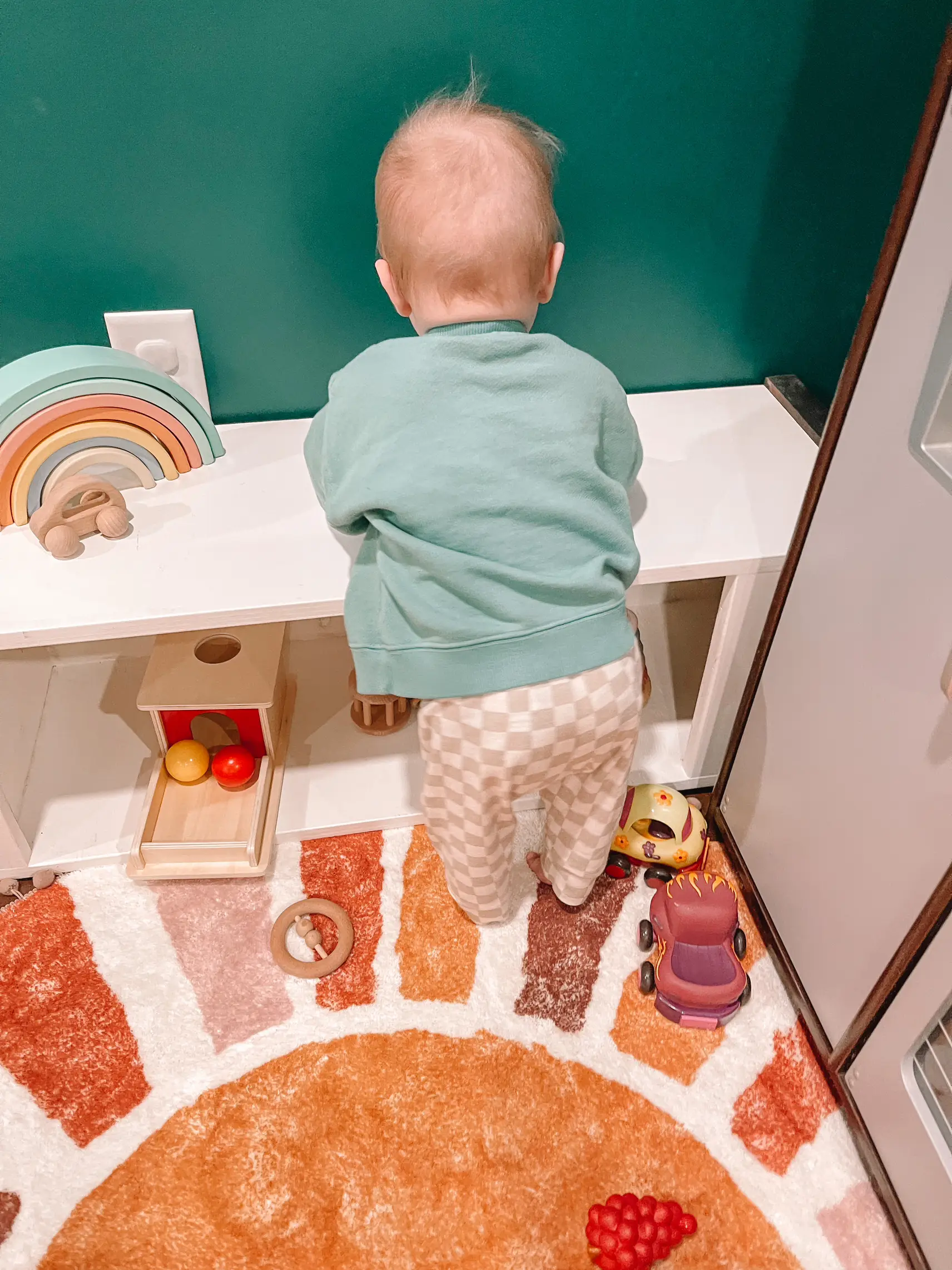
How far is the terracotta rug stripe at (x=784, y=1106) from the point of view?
40.0 inches

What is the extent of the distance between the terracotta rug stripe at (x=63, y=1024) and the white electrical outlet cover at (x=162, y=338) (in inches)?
27.1

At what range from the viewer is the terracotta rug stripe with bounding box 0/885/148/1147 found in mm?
1039

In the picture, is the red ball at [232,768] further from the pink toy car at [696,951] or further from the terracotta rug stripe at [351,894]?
the pink toy car at [696,951]

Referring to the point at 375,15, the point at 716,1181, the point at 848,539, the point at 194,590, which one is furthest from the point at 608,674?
the point at 375,15

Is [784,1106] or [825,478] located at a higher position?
[825,478]

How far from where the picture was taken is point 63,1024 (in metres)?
1.10

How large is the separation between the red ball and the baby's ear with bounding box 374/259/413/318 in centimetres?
66

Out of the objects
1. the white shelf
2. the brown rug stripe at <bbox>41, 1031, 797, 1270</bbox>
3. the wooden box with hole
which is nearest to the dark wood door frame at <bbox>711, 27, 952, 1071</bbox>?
the brown rug stripe at <bbox>41, 1031, 797, 1270</bbox>

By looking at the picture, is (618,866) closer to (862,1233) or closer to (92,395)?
(862,1233)

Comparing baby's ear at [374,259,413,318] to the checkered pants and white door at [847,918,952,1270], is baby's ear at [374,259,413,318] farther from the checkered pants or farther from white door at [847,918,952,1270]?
white door at [847,918,952,1270]

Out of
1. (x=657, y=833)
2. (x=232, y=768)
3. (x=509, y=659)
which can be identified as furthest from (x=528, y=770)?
(x=232, y=768)

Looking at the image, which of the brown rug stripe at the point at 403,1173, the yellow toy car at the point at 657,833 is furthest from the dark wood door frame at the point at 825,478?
the brown rug stripe at the point at 403,1173

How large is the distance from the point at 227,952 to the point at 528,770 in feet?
1.66

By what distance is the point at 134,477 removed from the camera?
1069 millimetres
